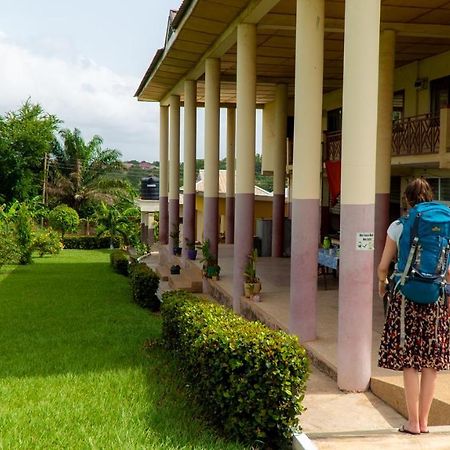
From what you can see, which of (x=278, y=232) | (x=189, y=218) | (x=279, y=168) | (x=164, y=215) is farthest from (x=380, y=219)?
(x=164, y=215)

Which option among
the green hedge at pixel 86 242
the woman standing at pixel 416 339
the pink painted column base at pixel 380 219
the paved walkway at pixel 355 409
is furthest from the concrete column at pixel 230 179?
the woman standing at pixel 416 339

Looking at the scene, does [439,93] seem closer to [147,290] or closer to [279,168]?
[279,168]

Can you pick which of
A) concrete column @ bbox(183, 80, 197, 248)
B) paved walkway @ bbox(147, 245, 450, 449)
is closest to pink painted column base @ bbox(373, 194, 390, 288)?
paved walkway @ bbox(147, 245, 450, 449)

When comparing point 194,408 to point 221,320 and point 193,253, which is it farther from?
point 193,253

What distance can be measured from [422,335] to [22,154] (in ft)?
145

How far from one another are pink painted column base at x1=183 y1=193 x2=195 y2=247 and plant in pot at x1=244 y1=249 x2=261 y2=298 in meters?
6.79

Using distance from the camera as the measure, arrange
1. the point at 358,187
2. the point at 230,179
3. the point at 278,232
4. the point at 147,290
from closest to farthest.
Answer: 1. the point at 358,187
2. the point at 147,290
3. the point at 278,232
4. the point at 230,179

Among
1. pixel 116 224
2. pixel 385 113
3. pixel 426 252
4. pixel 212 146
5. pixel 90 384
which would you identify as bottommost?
pixel 90 384

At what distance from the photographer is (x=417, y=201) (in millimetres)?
4891

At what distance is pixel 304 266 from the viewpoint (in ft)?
27.1

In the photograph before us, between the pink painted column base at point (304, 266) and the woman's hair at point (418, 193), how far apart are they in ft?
10.7

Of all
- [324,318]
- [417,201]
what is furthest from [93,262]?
[417,201]

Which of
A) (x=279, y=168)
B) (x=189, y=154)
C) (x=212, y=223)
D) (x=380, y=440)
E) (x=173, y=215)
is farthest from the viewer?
(x=173, y=215)

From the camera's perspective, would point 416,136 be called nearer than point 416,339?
No
